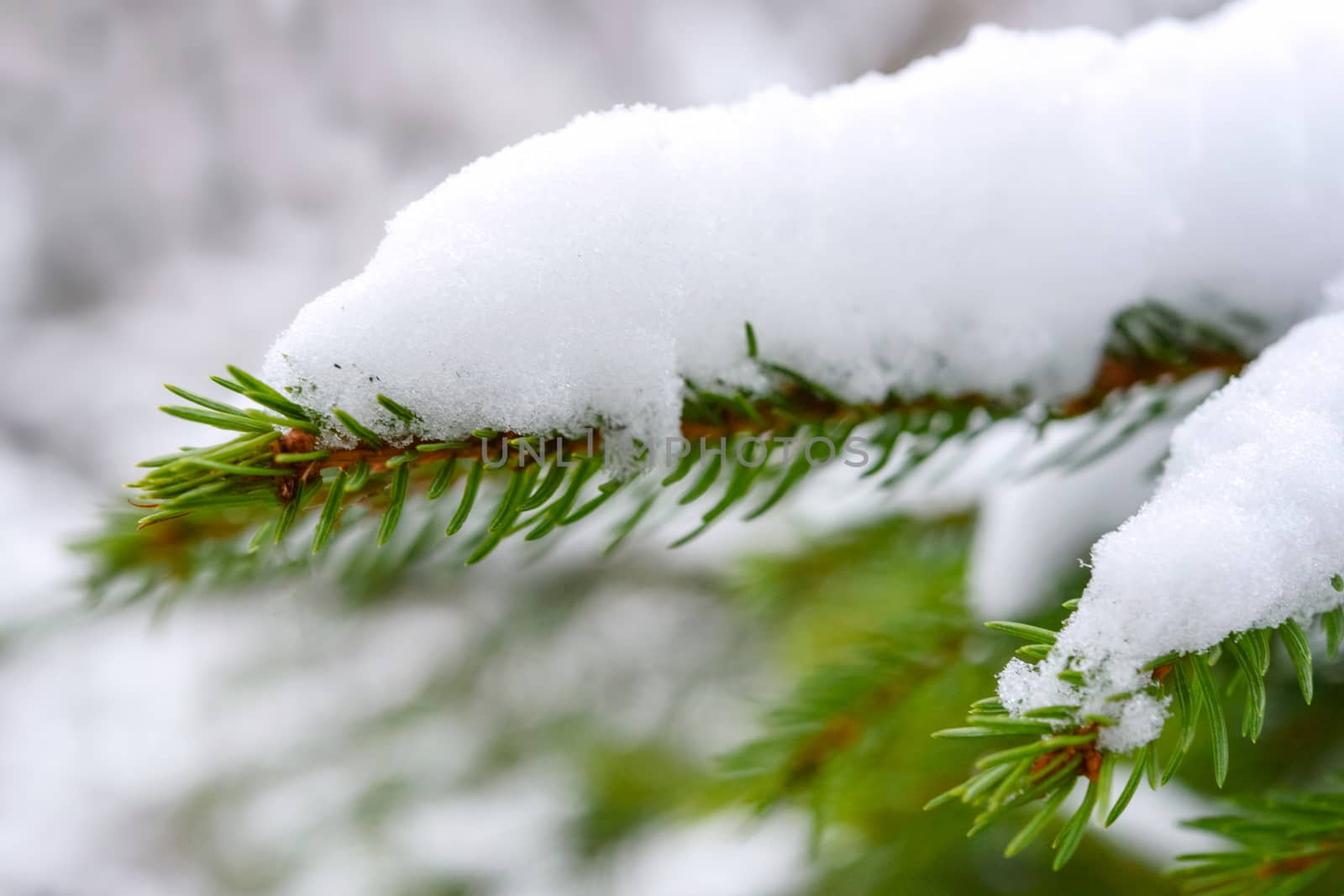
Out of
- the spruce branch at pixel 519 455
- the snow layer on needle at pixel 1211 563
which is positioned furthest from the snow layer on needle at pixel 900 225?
the snow layer on needle at pixel 1211 563

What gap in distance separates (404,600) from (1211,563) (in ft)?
3.44

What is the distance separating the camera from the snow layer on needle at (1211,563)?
0.28m

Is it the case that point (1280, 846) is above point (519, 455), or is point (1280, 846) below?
below

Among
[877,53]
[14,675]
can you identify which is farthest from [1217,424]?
[877,53]

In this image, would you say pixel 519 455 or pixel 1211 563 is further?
pixel 519 455

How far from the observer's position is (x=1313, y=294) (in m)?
0.48

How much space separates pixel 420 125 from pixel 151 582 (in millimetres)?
2894

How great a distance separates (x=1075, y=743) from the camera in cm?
27

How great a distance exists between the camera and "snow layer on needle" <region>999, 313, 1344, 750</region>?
0.28 metres

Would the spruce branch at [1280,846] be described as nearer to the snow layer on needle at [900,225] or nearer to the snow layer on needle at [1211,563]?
the snow layer on needle at [1211,563]

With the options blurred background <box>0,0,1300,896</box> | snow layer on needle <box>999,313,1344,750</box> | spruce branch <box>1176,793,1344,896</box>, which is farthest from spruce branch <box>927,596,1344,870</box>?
blurred background <box>0,0,1300,896</box>

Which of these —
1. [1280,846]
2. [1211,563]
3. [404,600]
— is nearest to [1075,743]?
[1211,563]

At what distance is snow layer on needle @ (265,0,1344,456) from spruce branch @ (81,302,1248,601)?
15mm

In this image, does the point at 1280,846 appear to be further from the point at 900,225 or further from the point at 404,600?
the point at 404,600
